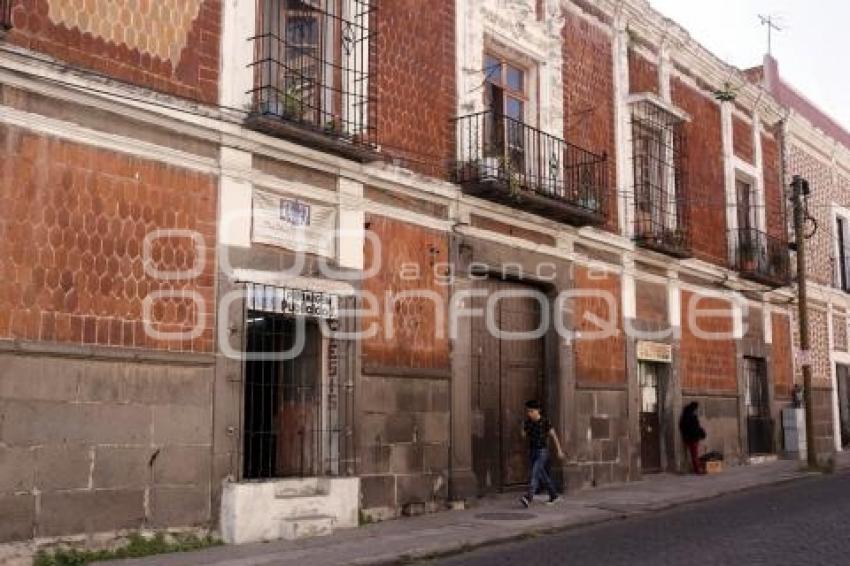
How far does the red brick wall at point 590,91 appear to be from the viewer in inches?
615

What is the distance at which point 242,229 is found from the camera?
9.93m

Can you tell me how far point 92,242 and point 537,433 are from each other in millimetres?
6665

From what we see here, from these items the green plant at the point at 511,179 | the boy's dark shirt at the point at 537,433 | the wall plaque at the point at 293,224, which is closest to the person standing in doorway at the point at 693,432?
the boy's dark shirt at the point at 537,433

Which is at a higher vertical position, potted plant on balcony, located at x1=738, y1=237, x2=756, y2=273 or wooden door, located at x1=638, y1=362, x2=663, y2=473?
potted plant on balcony, located at x1=738, y1=237, x2=756, y2=273

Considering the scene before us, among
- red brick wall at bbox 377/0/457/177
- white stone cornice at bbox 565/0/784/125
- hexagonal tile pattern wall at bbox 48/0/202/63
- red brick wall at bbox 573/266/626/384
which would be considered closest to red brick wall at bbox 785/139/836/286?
white stone cornice at bbox 565/0/784/125

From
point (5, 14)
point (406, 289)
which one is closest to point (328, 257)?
point (406, 289)

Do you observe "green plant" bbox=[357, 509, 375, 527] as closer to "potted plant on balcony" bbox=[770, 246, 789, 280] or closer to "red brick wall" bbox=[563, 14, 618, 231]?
"red brick wall" bbox=[563, 14, 618, 231]

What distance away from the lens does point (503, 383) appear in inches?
547

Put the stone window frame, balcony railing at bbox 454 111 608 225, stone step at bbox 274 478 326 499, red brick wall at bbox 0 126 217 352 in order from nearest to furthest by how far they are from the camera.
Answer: red brick wall at bbox 0 126 217 352, stone step at bbox 274 478 326 499, balcony railing at bbox 454 111 608 225, the stone window frame

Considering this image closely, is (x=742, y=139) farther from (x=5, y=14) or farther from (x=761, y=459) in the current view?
(x=5, y=14)

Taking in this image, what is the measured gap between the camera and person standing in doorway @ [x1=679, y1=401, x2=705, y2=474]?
17.6 meters

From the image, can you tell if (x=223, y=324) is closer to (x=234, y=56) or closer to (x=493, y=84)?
(x=234, y=56)

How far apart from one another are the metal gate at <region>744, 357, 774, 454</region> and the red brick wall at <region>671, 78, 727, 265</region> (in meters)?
2.87

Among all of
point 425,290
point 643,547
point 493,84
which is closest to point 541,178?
point 493,84
